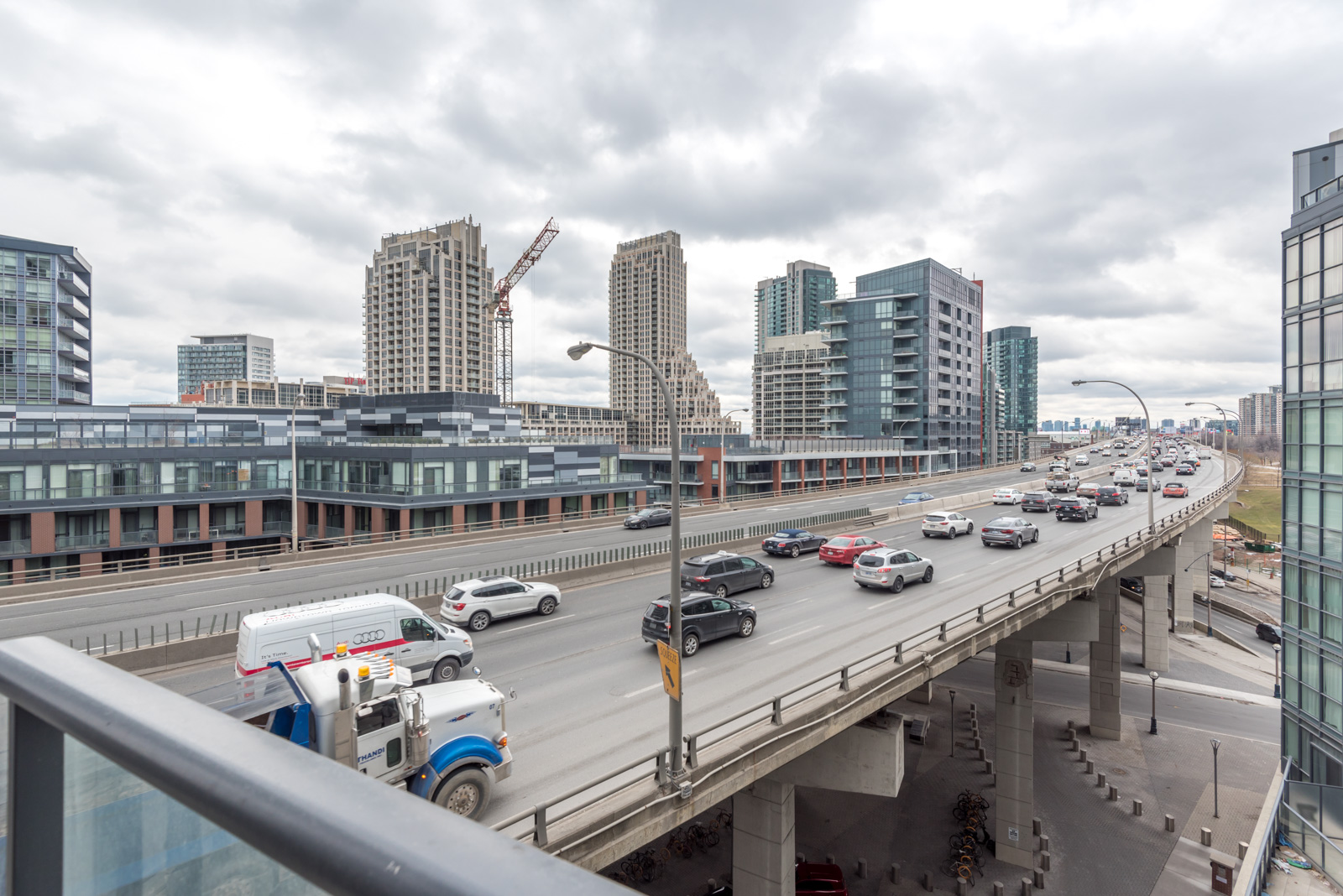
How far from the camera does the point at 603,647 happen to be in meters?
21.6

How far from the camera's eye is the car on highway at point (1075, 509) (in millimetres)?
50125

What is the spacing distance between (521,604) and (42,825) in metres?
24.5

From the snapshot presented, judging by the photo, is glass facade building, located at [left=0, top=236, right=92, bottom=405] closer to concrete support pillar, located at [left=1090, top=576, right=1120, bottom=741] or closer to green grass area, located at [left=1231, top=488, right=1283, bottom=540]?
concrete support pillar, located at [left=1090, top=576, right=1120, bottom=741]

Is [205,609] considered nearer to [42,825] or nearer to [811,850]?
[811,850]

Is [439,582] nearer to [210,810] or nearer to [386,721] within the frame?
[386,721]

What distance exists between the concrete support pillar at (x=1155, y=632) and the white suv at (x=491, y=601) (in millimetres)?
49336

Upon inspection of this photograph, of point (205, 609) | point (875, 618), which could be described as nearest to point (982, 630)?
point (875, 618)

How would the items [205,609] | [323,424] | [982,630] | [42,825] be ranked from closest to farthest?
[42,825], [982,630], [205,609], [323,424]

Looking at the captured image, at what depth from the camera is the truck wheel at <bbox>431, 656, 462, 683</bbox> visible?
724 inches

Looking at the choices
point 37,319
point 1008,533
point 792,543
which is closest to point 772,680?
point 792,543

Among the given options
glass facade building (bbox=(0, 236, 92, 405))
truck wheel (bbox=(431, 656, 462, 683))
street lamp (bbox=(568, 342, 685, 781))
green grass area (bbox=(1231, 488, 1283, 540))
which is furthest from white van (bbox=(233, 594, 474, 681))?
green grass area (bbox=(1231, 488, 1283, 540))

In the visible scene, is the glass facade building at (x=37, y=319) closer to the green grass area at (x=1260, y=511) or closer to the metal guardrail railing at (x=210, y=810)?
the metal guardrail railing at (x=210, y=810)

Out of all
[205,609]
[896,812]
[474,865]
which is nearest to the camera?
[474,865]

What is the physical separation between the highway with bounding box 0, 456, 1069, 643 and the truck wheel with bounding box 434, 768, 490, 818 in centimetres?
1808
